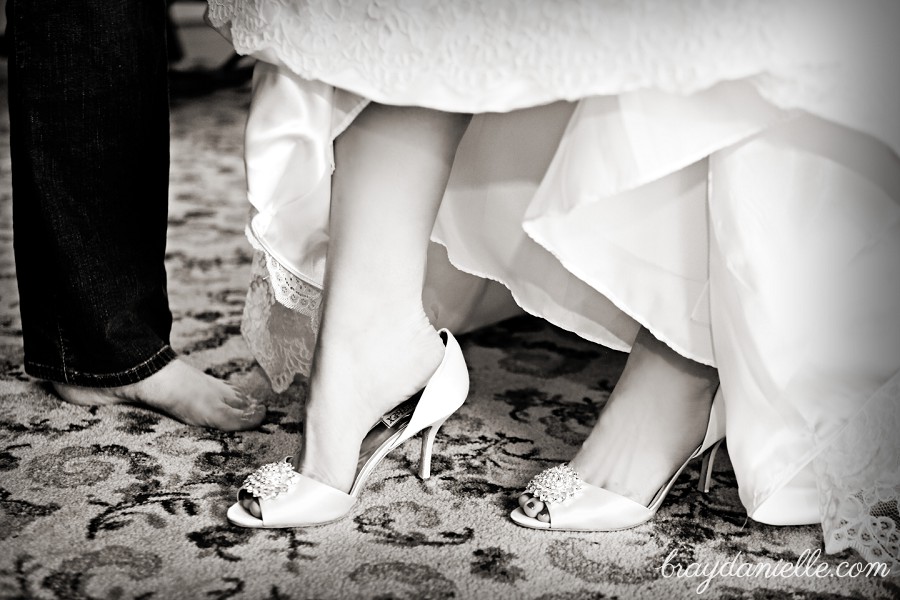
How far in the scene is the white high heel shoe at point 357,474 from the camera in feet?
2.69

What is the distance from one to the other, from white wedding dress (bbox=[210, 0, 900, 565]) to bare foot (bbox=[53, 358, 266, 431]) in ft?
0.74

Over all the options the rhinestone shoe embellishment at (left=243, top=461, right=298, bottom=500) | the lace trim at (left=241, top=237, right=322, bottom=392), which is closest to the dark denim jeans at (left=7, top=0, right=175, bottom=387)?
the lace trim at (left=241, top=237, right=322, bottom=392)

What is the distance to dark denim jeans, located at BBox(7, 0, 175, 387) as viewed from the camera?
96cm

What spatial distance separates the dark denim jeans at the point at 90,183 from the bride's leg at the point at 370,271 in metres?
0.30

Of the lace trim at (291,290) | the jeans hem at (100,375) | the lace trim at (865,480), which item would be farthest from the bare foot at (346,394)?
the lace trim at (865,480)

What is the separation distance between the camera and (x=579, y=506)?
33.6 inches

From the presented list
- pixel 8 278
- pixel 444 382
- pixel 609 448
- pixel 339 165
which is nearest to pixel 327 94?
pixel 339 165

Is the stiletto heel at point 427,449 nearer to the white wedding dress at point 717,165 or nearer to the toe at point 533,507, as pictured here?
the toe at point 533,507

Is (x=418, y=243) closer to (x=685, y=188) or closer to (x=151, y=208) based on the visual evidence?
(x=685, y=188)

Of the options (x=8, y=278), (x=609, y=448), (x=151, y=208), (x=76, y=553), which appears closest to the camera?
(x=76, y=553)

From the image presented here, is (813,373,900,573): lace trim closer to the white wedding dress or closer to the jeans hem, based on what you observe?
the white wedding dress

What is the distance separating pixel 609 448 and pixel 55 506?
52cm

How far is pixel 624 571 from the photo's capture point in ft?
2.57

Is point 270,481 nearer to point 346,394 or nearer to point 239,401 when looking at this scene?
point 346,394
